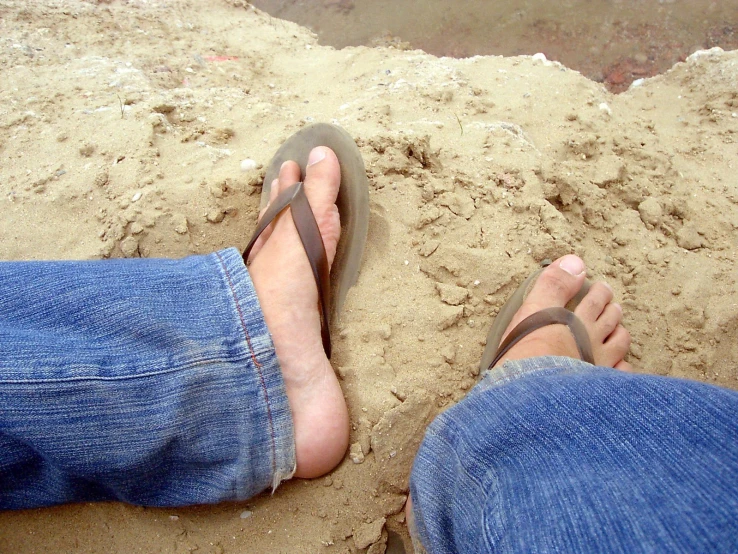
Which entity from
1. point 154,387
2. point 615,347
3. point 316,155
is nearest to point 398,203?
point 316,155

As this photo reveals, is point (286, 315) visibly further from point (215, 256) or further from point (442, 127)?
point (442, 127)

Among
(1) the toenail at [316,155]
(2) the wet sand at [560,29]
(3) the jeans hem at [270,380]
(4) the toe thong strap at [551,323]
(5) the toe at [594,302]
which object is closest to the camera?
(3) the jeans hem at [270,380]

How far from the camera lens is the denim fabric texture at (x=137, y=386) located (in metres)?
0.95

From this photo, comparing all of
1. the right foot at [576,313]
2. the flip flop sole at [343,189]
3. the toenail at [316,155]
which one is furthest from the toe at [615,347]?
the toenail at [316,155]

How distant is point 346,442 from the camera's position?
1.23 metres

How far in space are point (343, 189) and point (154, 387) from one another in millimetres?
834

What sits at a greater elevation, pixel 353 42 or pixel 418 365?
pixel 353 42

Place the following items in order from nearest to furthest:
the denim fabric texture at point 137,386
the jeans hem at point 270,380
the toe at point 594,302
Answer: the denim fabric texture at point 137,386 → the jeans hem at point 270,380 → the toe at point 594,302

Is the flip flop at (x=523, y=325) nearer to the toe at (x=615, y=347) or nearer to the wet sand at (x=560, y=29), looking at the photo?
the toe at (x=615, y=347)

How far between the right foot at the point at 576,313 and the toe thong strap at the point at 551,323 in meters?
0.02

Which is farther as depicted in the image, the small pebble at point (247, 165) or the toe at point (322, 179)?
the small pebble at point (247, 165)

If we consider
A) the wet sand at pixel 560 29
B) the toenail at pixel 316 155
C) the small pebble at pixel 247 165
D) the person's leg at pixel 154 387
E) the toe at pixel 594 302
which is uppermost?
the wet sand at pixel 560 29

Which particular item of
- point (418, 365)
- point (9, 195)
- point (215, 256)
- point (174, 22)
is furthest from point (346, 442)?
point (174, 22)

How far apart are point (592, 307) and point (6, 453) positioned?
4.70 ft
